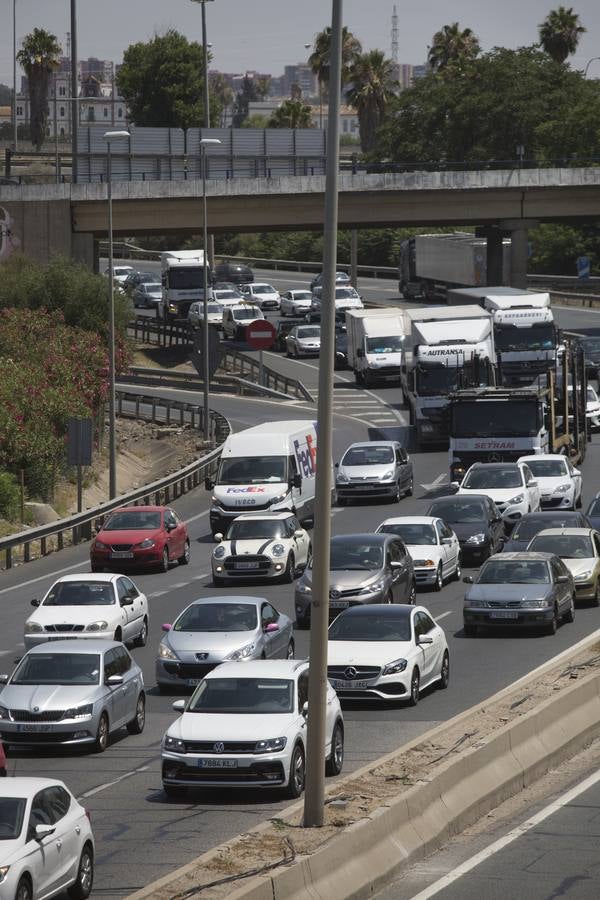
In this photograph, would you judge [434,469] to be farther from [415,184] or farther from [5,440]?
[415,184]

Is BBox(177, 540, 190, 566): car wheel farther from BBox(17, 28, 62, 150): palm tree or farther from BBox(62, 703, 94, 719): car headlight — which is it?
BBox(17, 28, 62, 150): palm tree

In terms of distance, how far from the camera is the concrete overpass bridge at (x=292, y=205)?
73.8m

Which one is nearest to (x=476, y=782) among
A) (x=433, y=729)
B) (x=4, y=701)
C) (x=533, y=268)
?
(x=433, y=729)

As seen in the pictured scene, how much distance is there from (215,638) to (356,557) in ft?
18.8

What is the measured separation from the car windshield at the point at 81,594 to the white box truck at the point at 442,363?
23.7 metres

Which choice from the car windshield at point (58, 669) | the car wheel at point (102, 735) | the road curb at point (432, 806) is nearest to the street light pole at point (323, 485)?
the road curb at point (432, 806)

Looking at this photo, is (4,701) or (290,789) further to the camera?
(4,701)

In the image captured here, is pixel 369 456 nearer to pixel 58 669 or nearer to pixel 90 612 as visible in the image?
pixel 90 612

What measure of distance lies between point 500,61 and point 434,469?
79.5 m

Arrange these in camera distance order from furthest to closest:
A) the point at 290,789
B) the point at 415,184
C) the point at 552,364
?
the point at 415,184, the point at 552,364, the point at 290,789

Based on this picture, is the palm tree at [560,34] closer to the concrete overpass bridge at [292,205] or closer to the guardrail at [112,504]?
the concrete overpass bridge at [292,205]

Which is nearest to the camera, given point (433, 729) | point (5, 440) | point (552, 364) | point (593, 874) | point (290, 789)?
point (593, 874)

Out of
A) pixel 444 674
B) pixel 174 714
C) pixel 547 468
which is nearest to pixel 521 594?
pixel 444 674

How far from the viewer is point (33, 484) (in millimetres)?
48156
